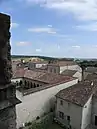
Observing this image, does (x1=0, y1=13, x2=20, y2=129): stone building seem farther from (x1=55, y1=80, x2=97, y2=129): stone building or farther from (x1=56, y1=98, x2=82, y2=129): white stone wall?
(x1=56, y1=98, x2=82, y2=129): white stone wall

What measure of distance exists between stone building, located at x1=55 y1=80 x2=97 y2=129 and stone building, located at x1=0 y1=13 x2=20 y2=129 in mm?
14767

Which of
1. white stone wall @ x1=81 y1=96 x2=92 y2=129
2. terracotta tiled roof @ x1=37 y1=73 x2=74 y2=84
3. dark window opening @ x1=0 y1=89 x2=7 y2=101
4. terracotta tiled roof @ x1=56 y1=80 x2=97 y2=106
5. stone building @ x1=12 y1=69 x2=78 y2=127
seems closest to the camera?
dark window opening @ x1=0 y1=89 x2=7 y2=101

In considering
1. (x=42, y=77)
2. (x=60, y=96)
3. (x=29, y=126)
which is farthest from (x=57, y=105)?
(x=42, y=77)

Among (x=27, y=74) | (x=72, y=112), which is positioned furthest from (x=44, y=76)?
(x=72, y=112)

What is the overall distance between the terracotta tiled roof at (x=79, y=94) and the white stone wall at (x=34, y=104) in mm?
2596

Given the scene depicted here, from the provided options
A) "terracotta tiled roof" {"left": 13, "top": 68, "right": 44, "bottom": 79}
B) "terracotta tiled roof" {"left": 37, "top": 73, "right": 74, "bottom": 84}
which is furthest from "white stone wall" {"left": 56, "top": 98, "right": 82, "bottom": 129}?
"terracotta tiled roof" {"left": 13, "top": 68, "right": 44, "bottom": 79}

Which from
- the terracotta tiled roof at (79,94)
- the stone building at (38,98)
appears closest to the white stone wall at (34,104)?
the stone building at (38,98)

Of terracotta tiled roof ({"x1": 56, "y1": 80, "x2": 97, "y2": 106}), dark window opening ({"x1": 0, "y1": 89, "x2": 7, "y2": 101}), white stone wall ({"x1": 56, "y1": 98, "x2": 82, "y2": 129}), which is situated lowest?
white stone wall ({"x1": 56, "y1": 98, "x2": 82, "y2": 129})

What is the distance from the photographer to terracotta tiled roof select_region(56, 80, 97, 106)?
716 inches

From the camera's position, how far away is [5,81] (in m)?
3.46

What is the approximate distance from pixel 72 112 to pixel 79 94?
2.24 meters

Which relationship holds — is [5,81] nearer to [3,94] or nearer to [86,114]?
[3,94]

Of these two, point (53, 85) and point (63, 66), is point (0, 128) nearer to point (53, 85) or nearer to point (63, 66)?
point (53, 85)

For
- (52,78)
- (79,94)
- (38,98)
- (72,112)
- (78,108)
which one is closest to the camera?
(78,108)
